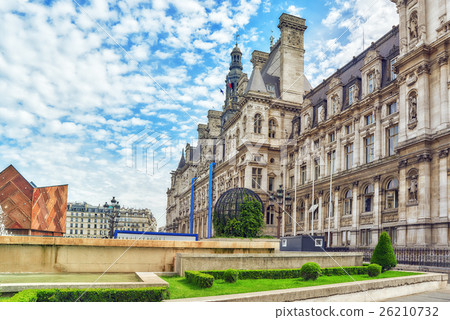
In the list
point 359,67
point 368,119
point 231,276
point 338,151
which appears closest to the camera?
point 231,276

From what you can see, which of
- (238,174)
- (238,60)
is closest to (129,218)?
(238,60)

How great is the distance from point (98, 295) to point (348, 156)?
111 feet

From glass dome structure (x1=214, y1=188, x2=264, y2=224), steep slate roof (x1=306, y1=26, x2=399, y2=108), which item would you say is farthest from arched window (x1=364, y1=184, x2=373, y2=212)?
glass dome structure (x1=214, y1=188, x2=264, y2=224)

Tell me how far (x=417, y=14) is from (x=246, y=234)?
20247mm

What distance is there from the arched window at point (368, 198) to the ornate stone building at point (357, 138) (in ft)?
0.30

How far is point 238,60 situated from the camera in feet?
327

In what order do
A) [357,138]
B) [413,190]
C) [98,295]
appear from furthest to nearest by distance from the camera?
[357,138]
[413,190]
[98,295]

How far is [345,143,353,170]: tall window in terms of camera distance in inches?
1570

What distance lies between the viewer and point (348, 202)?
3928 centimetres

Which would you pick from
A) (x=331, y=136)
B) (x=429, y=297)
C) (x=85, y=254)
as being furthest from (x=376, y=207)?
(x=85, y=254)

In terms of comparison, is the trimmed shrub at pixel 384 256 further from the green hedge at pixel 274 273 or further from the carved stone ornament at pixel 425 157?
the carved stone ornament at pixel 425 157

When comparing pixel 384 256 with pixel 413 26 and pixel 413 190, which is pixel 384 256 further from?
pixel 413 26

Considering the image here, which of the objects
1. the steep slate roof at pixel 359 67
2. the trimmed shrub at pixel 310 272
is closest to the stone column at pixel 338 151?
the steep slate roof at pixel 359 67

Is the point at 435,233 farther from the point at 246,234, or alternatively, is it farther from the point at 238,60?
the point at 238,60
